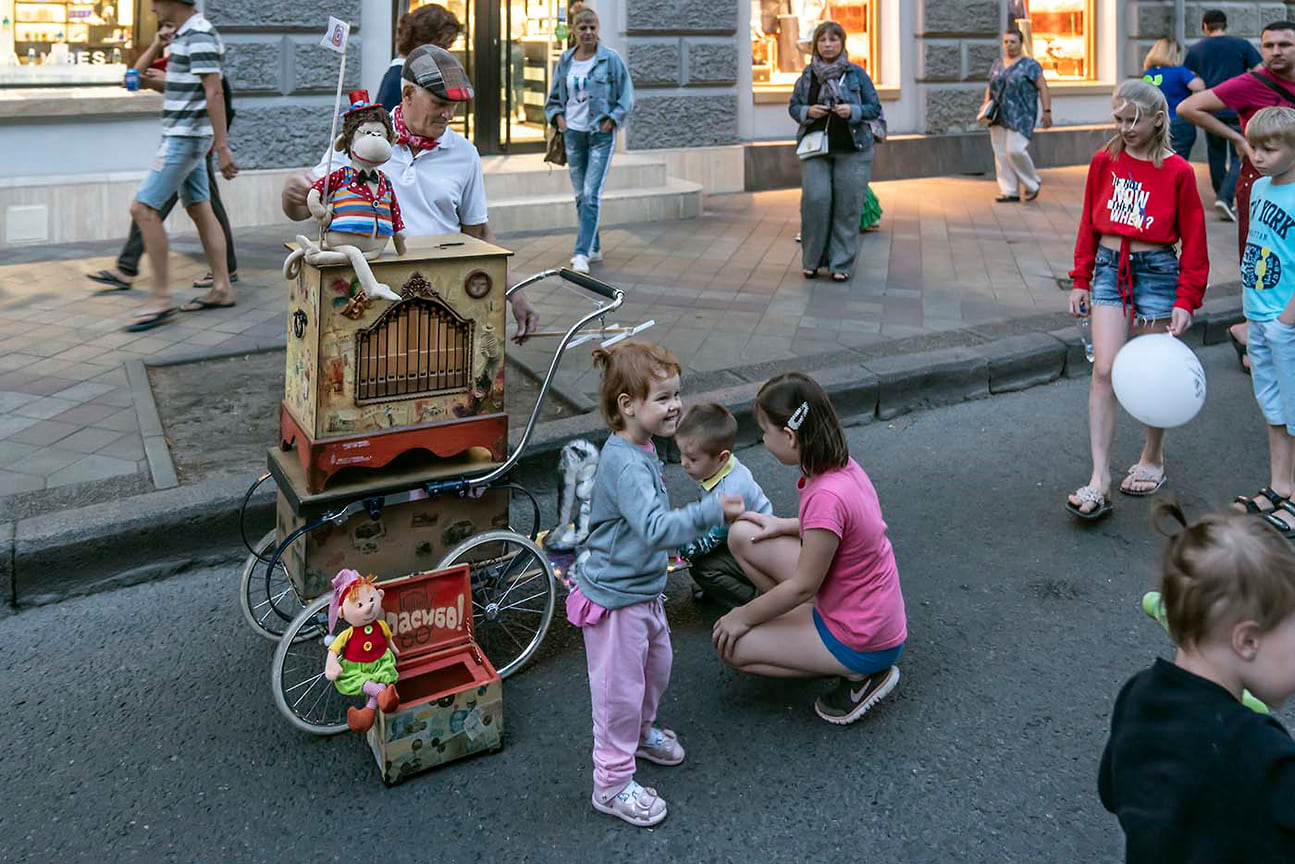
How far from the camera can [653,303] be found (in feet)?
25.6

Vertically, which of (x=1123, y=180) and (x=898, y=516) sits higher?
(x=1123, y=180)

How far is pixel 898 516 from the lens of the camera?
5.00 m

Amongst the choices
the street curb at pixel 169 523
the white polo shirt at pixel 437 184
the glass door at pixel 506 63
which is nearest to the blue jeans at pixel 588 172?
the glass door at pixel 506 63

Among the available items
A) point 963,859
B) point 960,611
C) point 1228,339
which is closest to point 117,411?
point 960,611

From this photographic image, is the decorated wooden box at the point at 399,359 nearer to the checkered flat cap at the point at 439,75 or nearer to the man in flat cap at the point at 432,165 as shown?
the man in flat cap at the point at 432,165

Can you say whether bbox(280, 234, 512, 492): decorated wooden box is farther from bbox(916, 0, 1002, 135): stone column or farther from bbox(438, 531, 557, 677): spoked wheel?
bbox(916, 0, 1002, 135): stone column

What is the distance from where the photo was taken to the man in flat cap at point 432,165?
152 inches

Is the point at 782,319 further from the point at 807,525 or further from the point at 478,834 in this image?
the point at 478,834

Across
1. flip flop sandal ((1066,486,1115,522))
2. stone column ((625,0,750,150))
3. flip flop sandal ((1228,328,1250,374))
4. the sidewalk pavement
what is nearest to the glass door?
stone column ((625,0,750,150))

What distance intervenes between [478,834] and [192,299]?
535cm

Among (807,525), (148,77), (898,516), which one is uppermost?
(148,77)

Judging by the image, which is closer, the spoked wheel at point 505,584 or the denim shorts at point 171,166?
the spoked wheel at point 505,584

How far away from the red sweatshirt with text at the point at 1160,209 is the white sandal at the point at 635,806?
10.1 ft

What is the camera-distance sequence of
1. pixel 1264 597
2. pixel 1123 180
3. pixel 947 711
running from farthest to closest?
1. pixel 1123 180
2. pixel 947 711
3. pixel 1264 597
